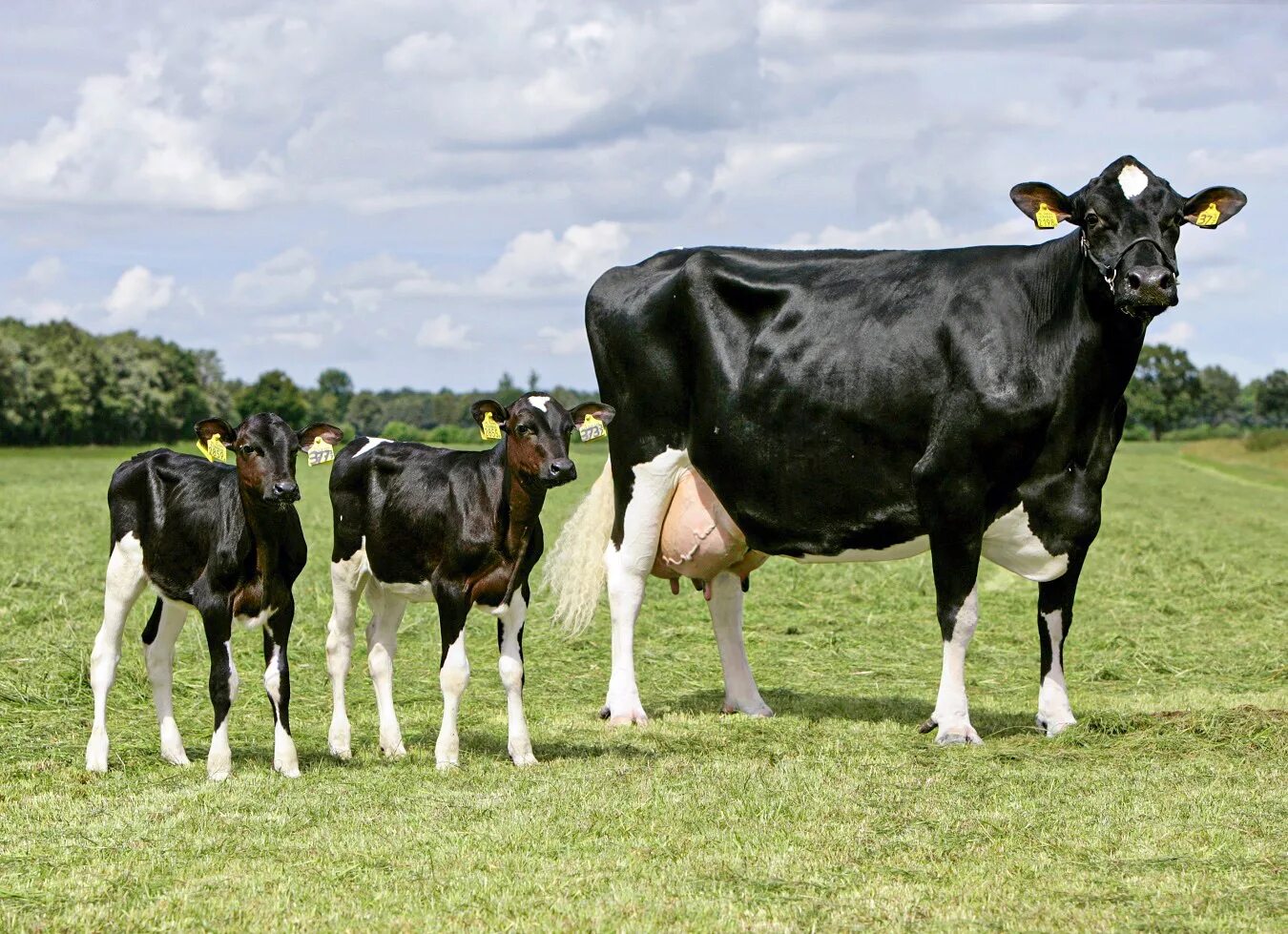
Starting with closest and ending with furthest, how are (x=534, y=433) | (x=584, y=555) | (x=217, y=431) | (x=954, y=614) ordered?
(x=217, y=431), (x=534, y=433), (x=954, y=614), (x=584, y=555)

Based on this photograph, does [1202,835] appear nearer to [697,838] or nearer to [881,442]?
A: [697,838]

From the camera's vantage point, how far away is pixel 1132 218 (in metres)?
8.85

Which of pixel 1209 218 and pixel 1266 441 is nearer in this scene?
pixel 1209 218

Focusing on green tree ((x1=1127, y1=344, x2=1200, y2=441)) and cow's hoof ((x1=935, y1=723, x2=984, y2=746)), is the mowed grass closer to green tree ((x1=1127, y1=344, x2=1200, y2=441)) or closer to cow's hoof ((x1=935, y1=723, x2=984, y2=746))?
cow's hoof ((x1=935, y1=723, x2=984, y2=746))

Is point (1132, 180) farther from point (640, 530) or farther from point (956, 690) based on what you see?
point (640, 530)

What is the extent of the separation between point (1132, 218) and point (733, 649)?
3953 millimetres

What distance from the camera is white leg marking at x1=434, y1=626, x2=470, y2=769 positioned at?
27.6 feet

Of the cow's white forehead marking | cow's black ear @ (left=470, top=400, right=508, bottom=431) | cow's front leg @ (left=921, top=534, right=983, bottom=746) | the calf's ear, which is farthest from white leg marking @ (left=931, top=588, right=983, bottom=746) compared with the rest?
the calf's ear

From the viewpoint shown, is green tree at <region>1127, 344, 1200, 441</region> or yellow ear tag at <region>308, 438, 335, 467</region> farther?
green tree at <region>1127, 344, 1200, 441</region>

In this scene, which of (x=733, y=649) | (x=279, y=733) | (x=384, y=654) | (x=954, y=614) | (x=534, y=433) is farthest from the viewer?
(x=733, y=649)

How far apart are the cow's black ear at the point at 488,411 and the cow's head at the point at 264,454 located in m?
0.98

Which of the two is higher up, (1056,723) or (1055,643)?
(1055,643)

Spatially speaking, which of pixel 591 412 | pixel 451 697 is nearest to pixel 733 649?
pixel 591 412

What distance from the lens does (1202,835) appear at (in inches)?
260
